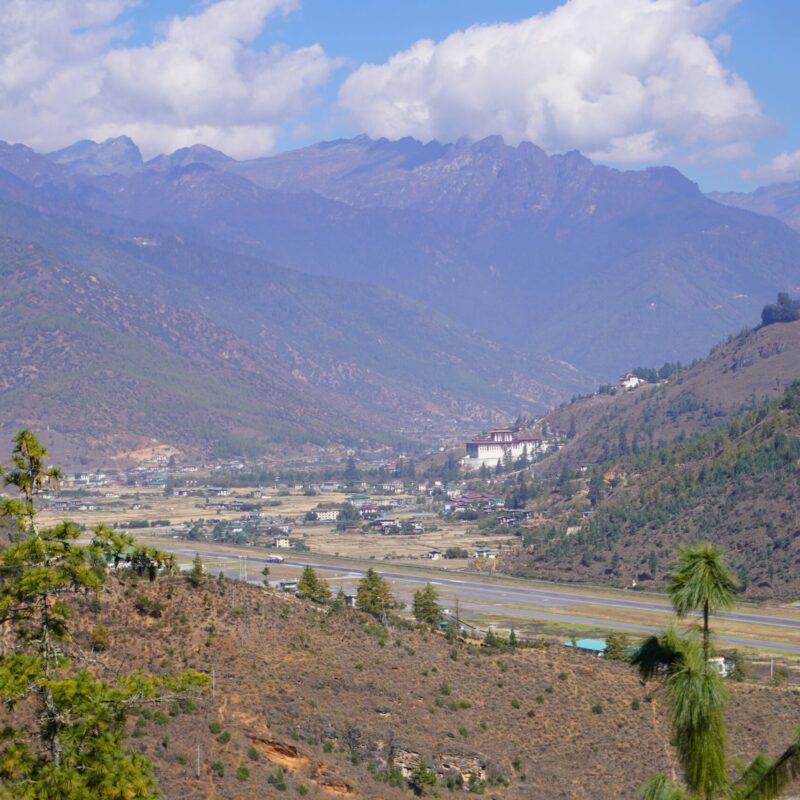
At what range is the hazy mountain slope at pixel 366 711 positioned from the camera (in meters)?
41.3

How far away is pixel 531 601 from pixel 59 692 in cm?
8672

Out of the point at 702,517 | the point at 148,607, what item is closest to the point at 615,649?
the point at 148,607

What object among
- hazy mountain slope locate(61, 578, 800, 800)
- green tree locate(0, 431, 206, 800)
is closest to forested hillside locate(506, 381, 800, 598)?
hazy mountain slope locate(61, 578, 800, 800)

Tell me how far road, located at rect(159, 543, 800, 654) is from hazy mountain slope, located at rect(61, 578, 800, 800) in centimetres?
2840

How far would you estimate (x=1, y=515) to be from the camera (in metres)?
21.4

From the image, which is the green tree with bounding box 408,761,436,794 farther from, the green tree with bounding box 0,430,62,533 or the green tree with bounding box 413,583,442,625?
the green tree with bounding box 413,583,442,625

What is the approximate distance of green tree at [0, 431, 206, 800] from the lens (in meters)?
19.4

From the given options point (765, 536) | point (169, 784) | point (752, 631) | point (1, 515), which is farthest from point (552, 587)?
point (1, 515)

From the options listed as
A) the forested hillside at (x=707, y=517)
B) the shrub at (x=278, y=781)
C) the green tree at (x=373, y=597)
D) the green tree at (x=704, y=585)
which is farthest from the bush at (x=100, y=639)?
the forested hillside at (x=707, y=517)

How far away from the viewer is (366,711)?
47.2 m

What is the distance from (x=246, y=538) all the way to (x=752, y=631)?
3241 inches

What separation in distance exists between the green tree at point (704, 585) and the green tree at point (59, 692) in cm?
862

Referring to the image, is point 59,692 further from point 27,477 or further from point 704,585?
point 704,585

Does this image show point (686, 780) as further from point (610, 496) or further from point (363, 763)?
point (610, 496)
